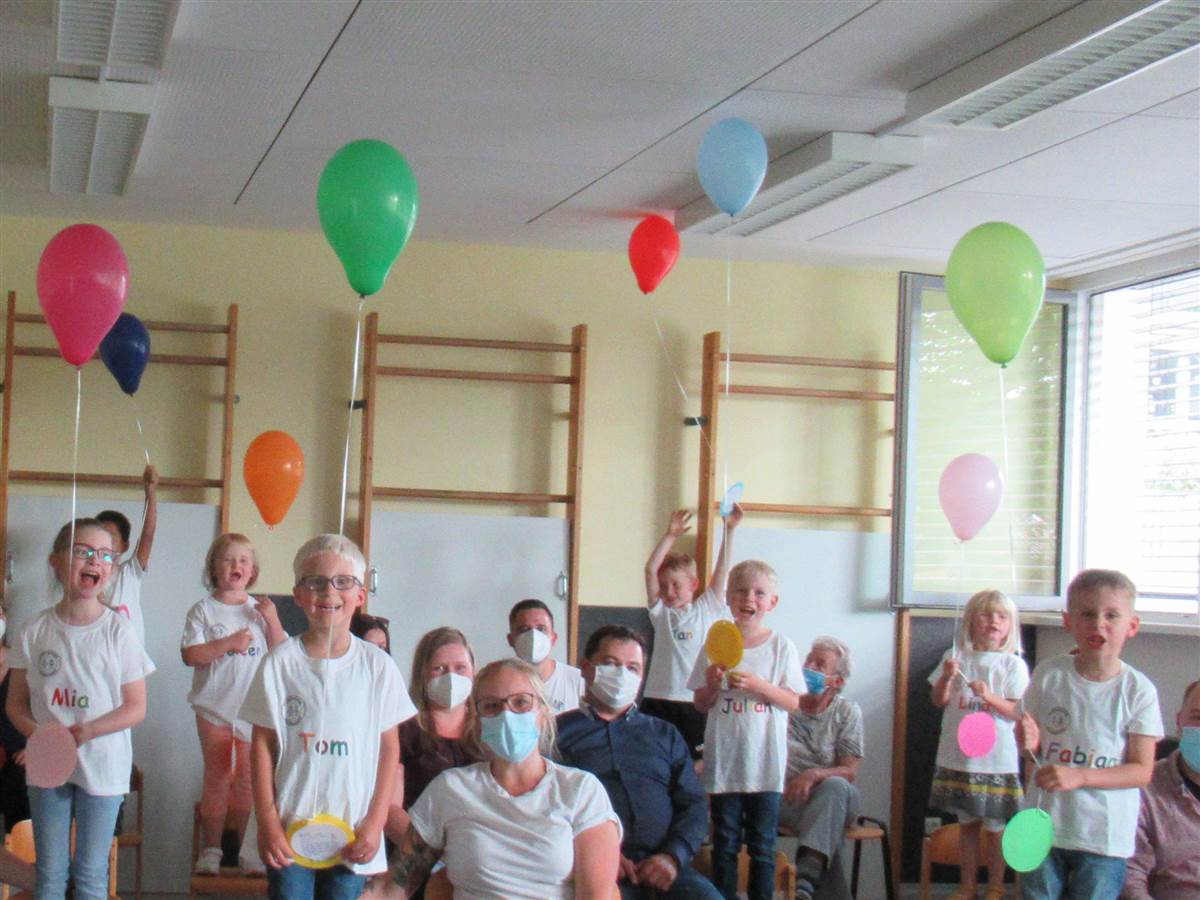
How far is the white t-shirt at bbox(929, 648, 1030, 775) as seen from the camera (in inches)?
201

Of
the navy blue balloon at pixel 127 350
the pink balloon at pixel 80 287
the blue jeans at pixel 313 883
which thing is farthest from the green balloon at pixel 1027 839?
the navy blue balloon at pixel 127 350

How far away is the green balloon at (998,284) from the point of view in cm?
430

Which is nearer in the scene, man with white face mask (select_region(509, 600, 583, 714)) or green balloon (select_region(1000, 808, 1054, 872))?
green balloon (select_region(1000, 808, 1054, 872))

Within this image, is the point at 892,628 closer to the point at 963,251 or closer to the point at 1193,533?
the point at 1193,533

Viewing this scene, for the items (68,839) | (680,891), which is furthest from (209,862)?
(680,891)

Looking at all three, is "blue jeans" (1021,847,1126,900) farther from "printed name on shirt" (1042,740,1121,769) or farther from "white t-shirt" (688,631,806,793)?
"white t-shirt" (688,631,806,793)

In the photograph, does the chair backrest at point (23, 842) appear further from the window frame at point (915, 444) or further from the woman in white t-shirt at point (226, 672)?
the window frame at point (915, 444)

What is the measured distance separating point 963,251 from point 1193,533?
7.10 feet

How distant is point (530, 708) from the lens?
2.78m

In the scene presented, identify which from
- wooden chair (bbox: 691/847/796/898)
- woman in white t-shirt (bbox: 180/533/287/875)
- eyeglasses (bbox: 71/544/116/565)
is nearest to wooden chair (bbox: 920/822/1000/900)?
wooden chair (bbox: 691/847/796/898)

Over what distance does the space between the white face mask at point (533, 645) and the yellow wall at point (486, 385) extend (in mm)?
1586

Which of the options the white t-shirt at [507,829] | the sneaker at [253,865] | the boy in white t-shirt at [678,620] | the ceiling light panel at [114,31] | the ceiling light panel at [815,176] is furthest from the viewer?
the boy in white t-shirt at [678,620]

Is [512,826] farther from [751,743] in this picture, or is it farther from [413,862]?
[751,743]

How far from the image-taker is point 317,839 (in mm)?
3014
